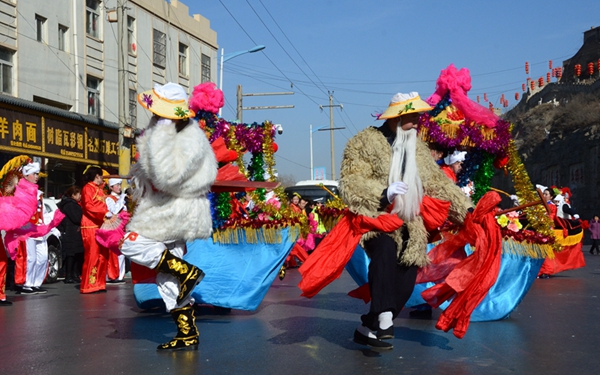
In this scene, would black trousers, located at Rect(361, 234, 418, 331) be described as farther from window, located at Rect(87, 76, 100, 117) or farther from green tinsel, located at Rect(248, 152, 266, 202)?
window, located at Rect(87, 76, 100, 117)

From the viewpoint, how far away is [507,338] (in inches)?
243

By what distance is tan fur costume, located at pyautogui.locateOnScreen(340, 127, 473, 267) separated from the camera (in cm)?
554

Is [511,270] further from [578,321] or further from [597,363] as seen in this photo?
[597,363]

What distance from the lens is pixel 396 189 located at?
17.5ft

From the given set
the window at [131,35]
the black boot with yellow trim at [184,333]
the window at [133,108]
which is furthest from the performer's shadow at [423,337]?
the window at [131,35]

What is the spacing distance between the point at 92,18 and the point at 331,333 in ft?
77.8

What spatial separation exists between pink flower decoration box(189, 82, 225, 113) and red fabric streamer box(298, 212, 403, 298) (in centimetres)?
396

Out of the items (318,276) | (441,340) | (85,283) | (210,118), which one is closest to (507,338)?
(441,340)

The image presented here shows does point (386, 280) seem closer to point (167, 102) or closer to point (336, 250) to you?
point (336, 250)

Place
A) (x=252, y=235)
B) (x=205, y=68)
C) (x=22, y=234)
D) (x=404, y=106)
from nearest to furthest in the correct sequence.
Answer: (x=404, y=106) → (x=252, y=235) → (x=22, y=234) → (x=205, y=68)

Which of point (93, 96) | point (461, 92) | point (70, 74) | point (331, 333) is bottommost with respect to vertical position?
point (331, 333)

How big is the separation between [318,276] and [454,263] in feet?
3.81

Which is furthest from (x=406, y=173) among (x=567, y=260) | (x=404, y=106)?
(x=567, y=260)

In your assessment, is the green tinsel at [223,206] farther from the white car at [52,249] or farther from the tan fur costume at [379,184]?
the white car at [52,249]
